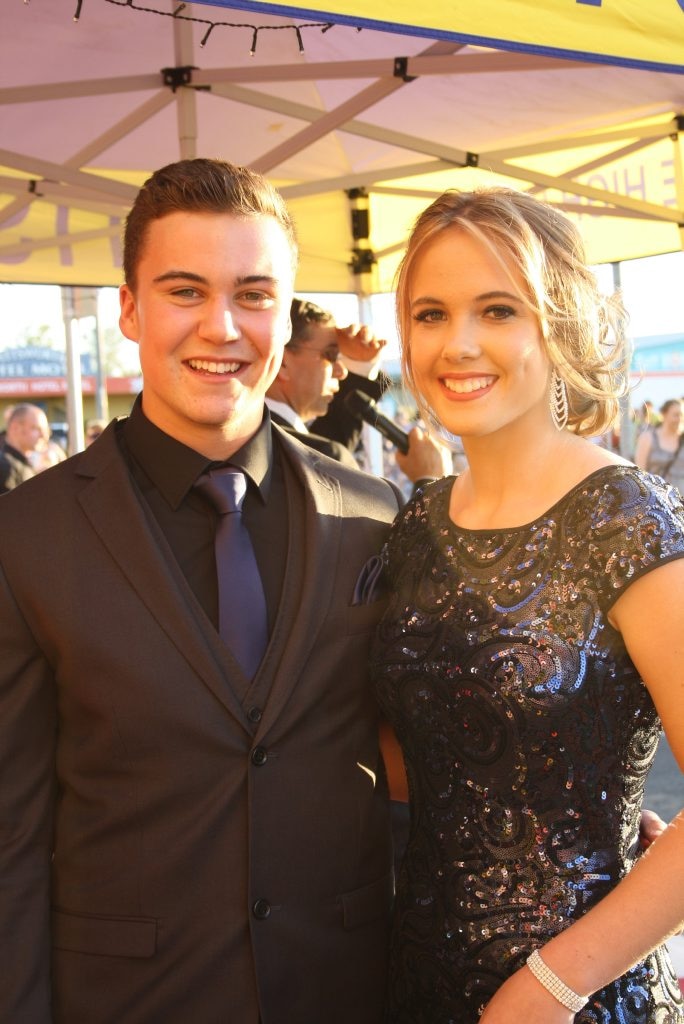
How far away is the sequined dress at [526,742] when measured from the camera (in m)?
1.59

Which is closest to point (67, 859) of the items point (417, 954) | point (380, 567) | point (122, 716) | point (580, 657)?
point (122, 716)

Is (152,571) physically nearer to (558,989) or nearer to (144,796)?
(144,796)

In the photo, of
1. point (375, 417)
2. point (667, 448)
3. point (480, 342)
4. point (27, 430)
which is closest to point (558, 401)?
point (480, 342)

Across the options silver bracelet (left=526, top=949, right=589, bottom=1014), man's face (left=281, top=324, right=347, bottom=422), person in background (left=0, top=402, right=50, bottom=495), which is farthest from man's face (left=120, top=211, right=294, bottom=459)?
person in background (left=0, top=402, right=50, bottom=495)

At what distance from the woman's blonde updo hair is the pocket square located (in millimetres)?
435

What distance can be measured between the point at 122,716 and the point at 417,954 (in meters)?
0.66

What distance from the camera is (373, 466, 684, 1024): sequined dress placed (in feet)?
5.23

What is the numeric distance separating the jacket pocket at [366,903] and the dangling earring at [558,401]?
34.2 inches

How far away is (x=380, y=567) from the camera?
194 centimetres

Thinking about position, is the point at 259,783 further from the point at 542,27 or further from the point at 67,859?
the point at 542,27

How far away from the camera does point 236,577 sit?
5.66 ft

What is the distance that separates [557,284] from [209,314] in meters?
0.60

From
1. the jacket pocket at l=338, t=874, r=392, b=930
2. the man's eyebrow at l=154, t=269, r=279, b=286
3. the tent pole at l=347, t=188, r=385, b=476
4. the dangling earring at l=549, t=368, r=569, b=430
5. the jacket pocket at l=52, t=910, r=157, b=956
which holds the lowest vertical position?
the jacket pocket at l=338, t=874, r=392, b=930

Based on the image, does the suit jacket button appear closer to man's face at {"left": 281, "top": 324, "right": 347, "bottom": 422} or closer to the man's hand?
man's face at {"left": 281, "top": 324, "right": 347, "bottom": 422}
